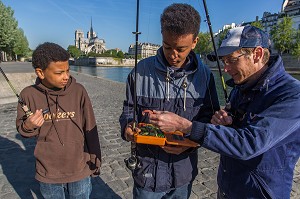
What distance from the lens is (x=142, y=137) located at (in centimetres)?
193

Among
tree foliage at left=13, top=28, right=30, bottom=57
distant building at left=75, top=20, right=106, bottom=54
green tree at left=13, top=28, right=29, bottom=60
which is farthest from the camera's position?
distant building at left=75, top=20, right=106, bottom=54

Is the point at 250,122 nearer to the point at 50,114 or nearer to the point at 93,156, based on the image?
the point at 93,156

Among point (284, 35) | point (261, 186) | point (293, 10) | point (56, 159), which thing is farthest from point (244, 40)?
point (293, 10)

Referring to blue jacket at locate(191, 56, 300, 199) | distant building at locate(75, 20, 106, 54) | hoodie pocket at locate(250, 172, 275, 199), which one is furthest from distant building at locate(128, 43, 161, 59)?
distant building at locate(75, 20, 106, 54)

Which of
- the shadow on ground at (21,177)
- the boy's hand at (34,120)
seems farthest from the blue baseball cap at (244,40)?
the shadow on ground at (21,177)

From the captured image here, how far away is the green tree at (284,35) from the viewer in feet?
223

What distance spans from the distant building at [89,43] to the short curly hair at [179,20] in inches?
7186

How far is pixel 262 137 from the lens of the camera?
159 centimetres

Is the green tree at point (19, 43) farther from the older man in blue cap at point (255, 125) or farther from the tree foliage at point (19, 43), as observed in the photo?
the older man in blue cap at point (255, 125)

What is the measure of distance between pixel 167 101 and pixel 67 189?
165 centimetres

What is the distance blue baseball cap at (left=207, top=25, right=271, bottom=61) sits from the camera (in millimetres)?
1958

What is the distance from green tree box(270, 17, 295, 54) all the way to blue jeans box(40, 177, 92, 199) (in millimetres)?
77010

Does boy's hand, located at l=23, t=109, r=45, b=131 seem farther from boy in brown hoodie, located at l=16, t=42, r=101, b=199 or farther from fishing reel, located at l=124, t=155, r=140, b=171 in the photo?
fishing reel, located at l=124, t=155, r=140, b=171

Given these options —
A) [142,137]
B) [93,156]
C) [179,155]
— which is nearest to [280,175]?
[179,155]
